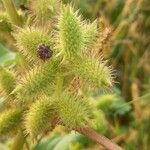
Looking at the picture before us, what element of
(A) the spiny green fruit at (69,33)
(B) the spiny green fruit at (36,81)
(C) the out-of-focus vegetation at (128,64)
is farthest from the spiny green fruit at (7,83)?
(C) the out-of-focus vegetation at (128,64)

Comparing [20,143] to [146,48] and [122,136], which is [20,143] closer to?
[122,136]

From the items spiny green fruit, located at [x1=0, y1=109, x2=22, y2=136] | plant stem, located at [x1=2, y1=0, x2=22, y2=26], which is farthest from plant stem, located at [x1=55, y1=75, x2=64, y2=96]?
plant stem, located at [x1=2, y1=0, x2=22, y2=26]

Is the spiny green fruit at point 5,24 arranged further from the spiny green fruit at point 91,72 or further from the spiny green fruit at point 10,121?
the spiny green fruit at point 91,72

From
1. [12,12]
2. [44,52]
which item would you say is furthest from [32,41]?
[12,12]

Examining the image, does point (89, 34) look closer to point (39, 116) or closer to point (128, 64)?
point (39, 116)

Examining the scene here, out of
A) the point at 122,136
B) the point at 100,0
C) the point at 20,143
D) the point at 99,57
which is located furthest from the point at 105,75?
the point at 100,0
